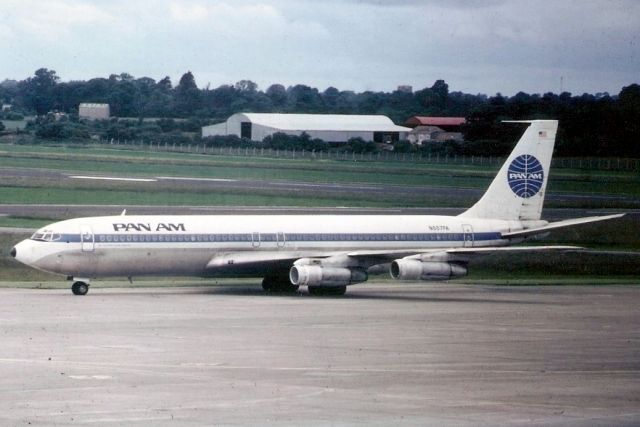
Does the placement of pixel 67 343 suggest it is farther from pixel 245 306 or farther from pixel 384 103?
pixel 384 103

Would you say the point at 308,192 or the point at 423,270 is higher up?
the point at 423,270

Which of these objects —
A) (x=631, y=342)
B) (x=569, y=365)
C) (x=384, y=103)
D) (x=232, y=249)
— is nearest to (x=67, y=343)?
(x=569, y=365)

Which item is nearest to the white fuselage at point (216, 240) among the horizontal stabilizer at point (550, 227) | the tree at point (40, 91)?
the horizontal stabilizer at point (550, 227)

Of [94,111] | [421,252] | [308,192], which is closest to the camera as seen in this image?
[421,252]

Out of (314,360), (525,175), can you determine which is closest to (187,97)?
(525,175)

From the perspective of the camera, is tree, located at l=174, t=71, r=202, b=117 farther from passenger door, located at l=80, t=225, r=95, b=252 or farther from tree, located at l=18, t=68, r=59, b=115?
passenger door, located at l=80, t=225, r=95, b=252

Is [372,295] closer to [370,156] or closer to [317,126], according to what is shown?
[370,156]

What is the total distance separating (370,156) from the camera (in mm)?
96312

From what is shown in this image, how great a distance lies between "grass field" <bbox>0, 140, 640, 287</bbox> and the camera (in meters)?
73.6

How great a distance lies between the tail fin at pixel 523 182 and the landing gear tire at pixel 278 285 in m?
10.7

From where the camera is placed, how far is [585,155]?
8275 centimetres

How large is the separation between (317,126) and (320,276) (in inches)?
1770

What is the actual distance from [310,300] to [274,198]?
131 feet

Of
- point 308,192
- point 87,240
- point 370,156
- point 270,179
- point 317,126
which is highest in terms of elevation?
point 317,126
